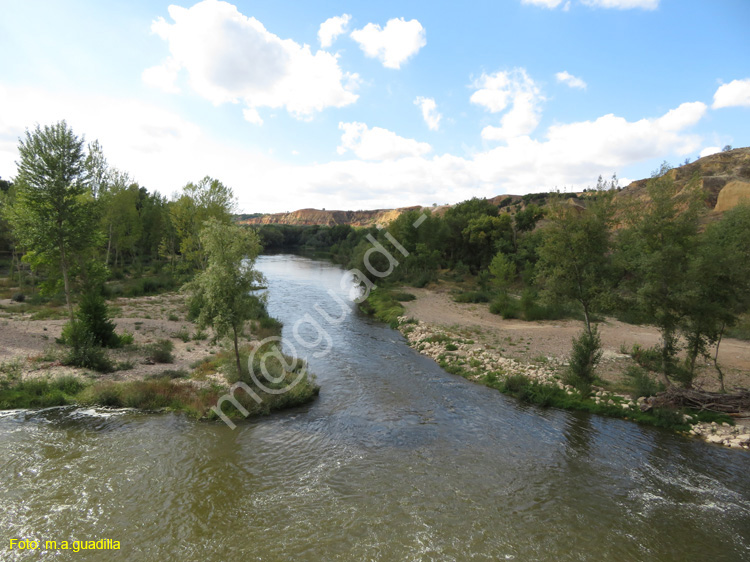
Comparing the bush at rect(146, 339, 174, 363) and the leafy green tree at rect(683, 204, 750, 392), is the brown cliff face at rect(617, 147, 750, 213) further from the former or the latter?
the bush at rect(146, 339, 174, 363)

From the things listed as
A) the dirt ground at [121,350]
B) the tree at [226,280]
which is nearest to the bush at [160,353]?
the dirt ground at [121,350]

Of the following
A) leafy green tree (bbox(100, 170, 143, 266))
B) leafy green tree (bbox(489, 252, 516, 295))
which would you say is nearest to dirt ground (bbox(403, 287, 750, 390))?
leafy green tree (bbox(489, 252, 516, 295))

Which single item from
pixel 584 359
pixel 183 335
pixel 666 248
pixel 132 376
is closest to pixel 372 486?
pixel 584 359

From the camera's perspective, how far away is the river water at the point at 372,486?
324 inches

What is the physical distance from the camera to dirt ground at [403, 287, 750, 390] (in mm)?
18609

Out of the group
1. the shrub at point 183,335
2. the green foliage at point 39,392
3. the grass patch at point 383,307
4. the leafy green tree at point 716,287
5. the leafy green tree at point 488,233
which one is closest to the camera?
the green foliage at point 39,392

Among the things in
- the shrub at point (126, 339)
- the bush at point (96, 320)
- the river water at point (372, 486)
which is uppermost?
the bush at point (96, 320)

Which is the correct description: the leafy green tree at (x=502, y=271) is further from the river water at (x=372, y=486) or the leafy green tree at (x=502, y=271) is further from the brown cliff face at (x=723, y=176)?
the river water at (x=372, y=486)

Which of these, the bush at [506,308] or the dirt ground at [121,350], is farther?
the bush at [506,308]

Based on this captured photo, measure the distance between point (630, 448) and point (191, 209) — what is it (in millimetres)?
38005

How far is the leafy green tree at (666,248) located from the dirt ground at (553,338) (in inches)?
177

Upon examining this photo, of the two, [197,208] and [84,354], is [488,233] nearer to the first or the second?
[197,208]

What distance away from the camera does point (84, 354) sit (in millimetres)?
16266

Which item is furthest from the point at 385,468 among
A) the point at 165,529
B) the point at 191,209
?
the point at 191,209
